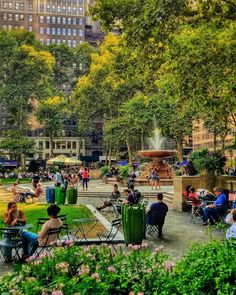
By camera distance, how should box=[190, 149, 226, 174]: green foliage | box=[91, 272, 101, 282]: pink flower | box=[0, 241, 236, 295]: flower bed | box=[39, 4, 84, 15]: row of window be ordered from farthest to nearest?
1. box=[39, 4, 84, 15]: row of window
2. box=[190, 149, 226, 174]: green foliage
3. box=[91, 272, 101, 282]: pink flower
4. box=[0, 241, 236, 295]: flower bed

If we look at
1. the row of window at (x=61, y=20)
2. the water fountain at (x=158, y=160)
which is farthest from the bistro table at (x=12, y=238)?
the row of window at (x=61, y=20)

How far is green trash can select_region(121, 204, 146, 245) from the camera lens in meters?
11.0

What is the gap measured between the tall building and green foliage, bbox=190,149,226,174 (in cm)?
11049

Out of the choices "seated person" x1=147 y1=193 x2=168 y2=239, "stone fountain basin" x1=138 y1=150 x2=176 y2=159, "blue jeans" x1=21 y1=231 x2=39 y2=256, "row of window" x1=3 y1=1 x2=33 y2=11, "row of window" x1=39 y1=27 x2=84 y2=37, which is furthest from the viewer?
"row of window" x1=39 y1=27 x2=84 y2=37

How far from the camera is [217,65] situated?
1730cm

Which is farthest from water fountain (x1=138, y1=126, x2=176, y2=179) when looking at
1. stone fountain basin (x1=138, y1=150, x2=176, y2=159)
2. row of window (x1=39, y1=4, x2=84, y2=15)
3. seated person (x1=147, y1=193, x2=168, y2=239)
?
row of window (x1=39, y1=4, x2=84, y2=15)

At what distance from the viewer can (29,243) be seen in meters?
9.31

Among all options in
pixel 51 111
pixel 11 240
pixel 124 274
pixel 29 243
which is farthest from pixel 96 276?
pixel 51 111

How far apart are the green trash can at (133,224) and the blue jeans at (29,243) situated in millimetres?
2753

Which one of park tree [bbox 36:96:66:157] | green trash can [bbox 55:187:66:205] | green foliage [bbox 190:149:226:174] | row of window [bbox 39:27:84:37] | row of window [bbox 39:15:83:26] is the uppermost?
row of window [bbox 39:15:83:26]

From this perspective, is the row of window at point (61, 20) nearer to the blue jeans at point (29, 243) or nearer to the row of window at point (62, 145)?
the row of window at point (62, 145)

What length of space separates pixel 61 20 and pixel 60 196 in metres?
112

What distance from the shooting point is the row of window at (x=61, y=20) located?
12412 centimetres

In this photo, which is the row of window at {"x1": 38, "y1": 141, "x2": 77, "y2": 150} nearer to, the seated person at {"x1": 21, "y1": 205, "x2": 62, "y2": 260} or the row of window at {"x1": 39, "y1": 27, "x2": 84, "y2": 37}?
the row of window at {"x1": 39, "y1": 27, "x2": 84, "y2": 37}
